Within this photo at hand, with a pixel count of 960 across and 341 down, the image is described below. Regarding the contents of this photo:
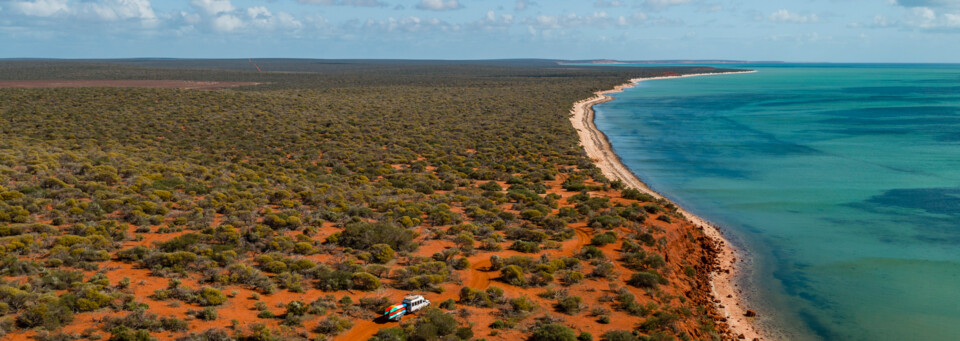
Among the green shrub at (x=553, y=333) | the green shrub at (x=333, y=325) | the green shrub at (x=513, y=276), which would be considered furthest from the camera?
the green shrub at (x=513, y=276)

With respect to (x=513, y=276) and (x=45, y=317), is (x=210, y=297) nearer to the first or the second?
(x=45, y=317)

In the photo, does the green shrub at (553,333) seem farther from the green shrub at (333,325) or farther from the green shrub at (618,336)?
the green shrub at (333,325)

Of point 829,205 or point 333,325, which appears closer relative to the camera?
point 333,325

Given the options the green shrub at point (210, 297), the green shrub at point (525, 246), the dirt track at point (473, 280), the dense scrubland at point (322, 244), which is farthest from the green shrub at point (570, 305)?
the green shrub at point (210, 297)

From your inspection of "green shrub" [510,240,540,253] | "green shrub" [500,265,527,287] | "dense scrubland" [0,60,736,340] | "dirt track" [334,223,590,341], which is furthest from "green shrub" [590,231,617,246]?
"green shrub" [500,265,527,287]

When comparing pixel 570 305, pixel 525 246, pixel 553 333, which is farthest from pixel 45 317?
pixel 525 246

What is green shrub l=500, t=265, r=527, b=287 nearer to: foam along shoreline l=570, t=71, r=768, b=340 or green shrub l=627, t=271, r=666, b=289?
green shrub l=627, t=271, r=666, b=289
